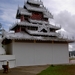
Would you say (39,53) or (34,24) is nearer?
(39,53)

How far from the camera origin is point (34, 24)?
26797 millimetres

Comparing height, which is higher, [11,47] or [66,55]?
[11,47]

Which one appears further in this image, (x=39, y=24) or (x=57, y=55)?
(x=39, y=24)

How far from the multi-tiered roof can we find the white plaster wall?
1.36 m

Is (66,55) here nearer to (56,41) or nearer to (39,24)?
(56,41)

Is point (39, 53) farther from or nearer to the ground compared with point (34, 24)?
nearer to the ground

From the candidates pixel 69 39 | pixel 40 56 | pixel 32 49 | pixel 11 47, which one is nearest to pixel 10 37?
pixel 11 47

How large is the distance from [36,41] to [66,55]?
5937 millimetres

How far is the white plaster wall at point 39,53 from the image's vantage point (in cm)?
2339

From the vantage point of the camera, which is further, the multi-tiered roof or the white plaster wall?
the multi-tiered roof

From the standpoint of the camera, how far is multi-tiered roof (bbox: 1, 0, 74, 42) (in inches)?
1000

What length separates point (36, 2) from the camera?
99.5 ft

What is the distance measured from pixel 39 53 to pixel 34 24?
5.08m

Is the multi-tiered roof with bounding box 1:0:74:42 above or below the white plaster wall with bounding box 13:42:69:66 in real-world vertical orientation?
above
